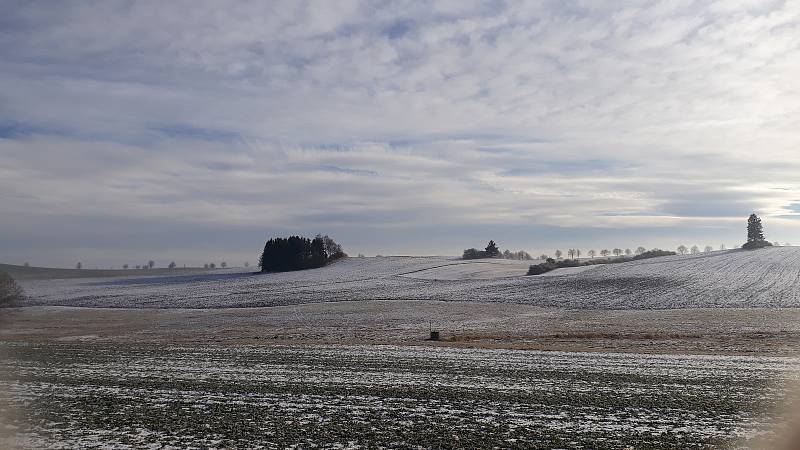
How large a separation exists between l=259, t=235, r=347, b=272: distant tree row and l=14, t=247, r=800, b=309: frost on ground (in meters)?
20.4

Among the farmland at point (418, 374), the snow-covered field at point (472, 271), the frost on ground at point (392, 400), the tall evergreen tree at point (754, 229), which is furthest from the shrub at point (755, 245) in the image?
the frost on ground at point (392, 400)

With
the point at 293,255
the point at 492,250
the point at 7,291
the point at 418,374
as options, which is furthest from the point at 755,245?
the point at 7,291

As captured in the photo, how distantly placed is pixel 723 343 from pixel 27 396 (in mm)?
29468

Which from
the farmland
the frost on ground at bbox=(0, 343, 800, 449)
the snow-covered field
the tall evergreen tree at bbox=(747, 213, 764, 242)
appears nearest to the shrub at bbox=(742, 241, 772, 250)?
the tall evergreen tree at bbox=(747, 213, 764, 242)

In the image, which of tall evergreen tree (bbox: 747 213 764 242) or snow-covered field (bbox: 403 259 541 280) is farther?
tall evergreen tree (bbox: 747 213 764 242)

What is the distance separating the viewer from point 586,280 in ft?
227

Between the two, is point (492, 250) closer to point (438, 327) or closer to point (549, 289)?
point (549, 289)

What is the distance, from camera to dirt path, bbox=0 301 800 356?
106ft

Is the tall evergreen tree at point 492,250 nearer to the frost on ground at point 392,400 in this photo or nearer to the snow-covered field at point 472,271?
the snow-covered field at point 472,271

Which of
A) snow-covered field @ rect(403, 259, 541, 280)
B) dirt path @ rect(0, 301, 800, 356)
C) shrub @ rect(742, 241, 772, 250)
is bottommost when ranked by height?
dirt path @ rect(0, 301, 800, 356)

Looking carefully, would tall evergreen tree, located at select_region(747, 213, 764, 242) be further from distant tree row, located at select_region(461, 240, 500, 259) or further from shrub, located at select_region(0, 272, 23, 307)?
shrub, located at select_region(0, 272, 23, 307)

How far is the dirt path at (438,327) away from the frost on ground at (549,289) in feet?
14.2

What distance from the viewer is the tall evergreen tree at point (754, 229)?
109 m

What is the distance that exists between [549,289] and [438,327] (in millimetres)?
25072
